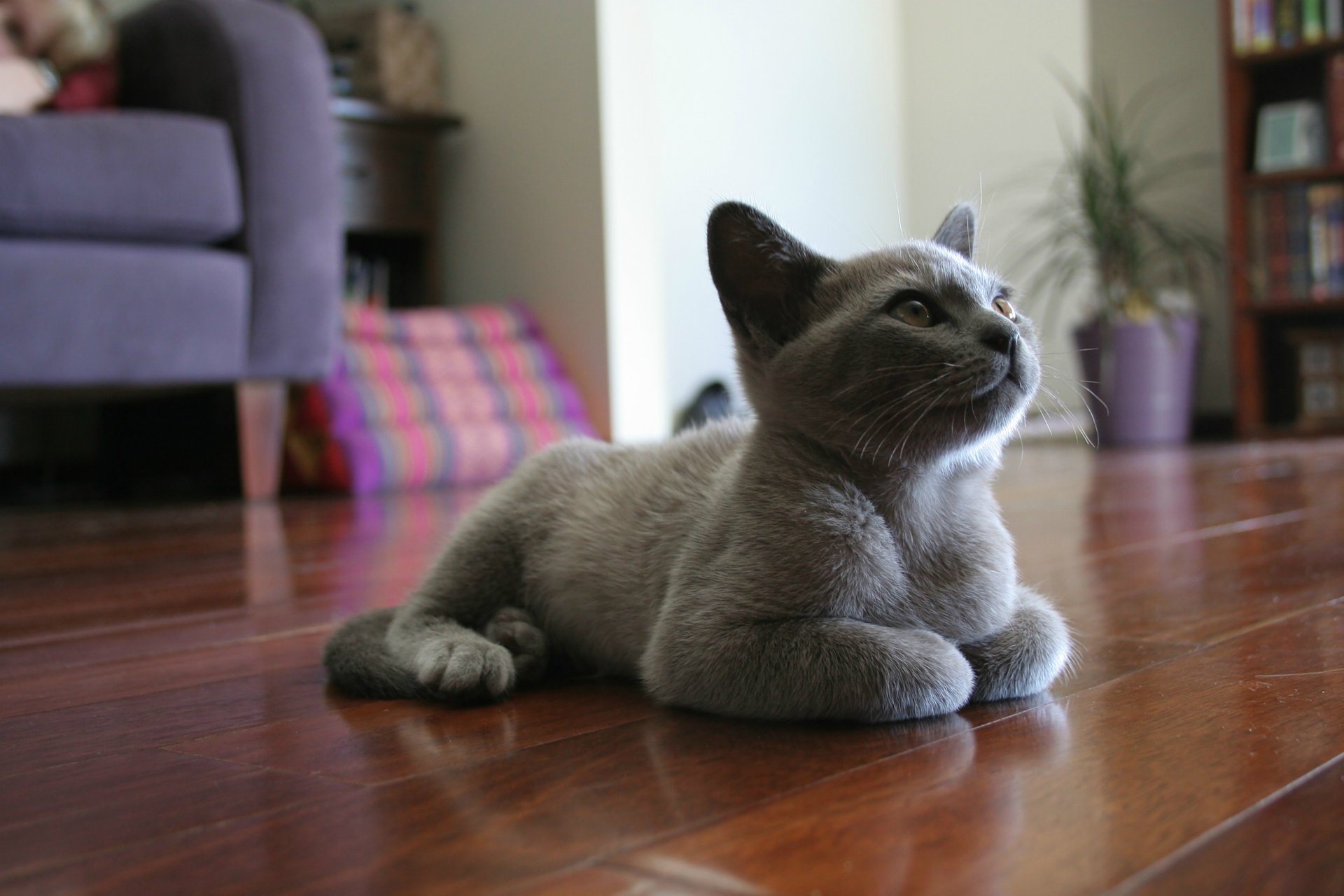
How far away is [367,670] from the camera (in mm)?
918

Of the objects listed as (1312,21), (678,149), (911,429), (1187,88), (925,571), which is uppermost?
(1312,21)

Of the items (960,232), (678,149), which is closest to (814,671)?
(960,232)

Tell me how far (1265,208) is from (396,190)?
9.40ft

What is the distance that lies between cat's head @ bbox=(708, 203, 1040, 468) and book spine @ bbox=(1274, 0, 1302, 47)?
381cm

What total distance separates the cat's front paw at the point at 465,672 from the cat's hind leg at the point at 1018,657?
327 millimetres

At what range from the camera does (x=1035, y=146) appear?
4914 mm

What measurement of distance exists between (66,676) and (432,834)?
57cm

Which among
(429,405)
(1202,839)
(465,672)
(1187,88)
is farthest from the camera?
(1187,88)

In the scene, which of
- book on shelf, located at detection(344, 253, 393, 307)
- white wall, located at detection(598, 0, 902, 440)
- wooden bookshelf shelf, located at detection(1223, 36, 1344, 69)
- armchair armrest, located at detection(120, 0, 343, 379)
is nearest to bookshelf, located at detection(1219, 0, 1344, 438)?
wooden bookshelf shelf, located at detection(1223, 36, 1344, 69)

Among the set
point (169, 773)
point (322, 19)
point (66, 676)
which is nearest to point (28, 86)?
point (322, 19)

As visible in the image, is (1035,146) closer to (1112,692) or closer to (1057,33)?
(1057,33)

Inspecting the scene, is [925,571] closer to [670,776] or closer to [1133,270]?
[670,776]

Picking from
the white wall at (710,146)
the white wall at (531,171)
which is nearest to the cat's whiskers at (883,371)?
the white wall at (710,146)

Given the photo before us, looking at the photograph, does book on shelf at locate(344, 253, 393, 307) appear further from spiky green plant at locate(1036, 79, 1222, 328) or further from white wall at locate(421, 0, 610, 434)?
spiky green plant at locate(1036, 79, 1222, 328)
